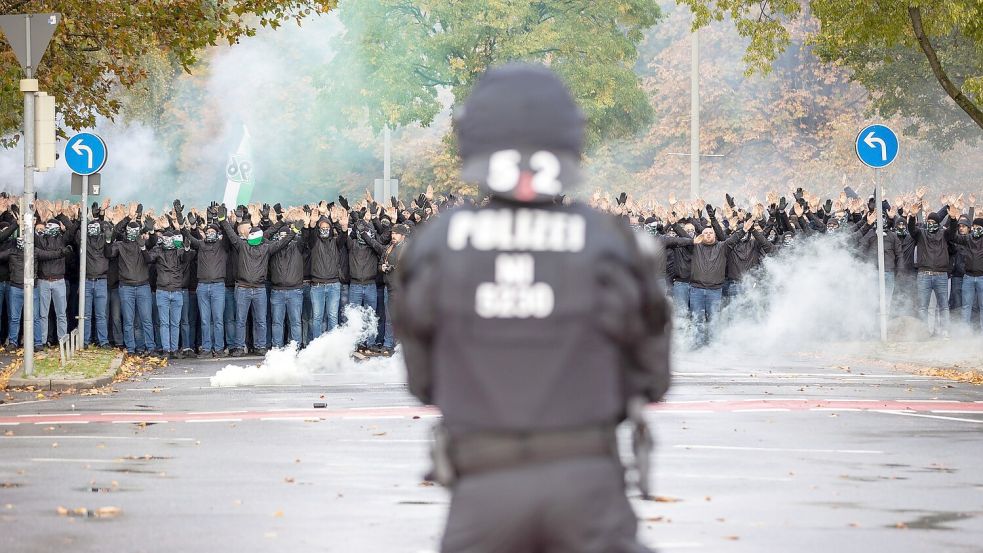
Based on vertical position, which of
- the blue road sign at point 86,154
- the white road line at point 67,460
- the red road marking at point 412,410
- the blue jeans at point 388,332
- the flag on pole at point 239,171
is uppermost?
the flag on pole at point 239,171

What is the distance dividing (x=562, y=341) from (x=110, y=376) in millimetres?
16859

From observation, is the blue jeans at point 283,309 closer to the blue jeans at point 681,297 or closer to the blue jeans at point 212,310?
the blue jeans at point 212,310

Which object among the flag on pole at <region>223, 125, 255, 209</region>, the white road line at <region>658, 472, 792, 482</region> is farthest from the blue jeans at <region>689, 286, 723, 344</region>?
the flag on pole at <region>223, 125, 255, 209</region>

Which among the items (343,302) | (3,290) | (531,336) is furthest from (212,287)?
(531,336)

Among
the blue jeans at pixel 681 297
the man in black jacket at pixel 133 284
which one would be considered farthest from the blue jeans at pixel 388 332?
the blue jeans at pixel 681 297

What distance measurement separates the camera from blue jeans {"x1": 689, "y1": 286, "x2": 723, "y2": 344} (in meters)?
26.4

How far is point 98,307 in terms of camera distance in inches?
1011

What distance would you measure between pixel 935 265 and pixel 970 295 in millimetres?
899

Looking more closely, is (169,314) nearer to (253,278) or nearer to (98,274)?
(98,274)

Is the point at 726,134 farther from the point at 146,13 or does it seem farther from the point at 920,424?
the point at 920,424

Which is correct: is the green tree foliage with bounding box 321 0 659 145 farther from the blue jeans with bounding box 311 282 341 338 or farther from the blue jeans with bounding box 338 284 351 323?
the blue jeans with bounding box 311 282 341 338

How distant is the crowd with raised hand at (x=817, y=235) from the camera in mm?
26516

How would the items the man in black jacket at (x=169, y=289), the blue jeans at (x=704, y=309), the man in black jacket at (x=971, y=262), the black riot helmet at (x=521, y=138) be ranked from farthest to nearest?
the man in black jacket at (x=971, y=262) < the blue jeans at (x=704, y=309) < the man in black jacket at (x=169, y=289) < the black riot helmet at (x=521, y=138)

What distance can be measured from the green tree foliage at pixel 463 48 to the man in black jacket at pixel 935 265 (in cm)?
1820
